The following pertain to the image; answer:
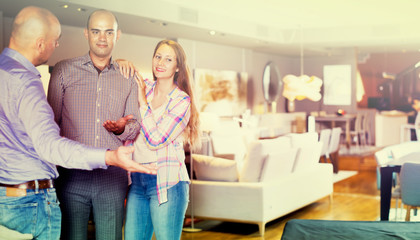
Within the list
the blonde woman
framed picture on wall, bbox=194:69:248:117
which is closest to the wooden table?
framed picture on wall, bbox=194:69:248:117

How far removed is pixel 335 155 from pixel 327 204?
68cm

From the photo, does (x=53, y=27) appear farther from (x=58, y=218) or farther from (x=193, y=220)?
(x=193, y=220)

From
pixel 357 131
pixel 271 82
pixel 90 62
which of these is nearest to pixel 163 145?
pixel 90 62

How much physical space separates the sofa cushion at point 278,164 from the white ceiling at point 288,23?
165 cm

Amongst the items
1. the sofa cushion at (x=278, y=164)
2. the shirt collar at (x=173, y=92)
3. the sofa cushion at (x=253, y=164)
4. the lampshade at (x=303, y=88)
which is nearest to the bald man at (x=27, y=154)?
the shirt collar at (x=173, y=92)

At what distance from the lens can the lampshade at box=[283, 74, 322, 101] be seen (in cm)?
672

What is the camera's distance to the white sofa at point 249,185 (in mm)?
5348

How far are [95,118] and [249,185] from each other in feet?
8.77

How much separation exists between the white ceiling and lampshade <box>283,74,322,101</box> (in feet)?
1.50

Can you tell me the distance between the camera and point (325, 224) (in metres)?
3.25

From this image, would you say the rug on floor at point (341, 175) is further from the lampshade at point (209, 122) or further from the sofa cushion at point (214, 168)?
the sofa cushion at point (214, 168)

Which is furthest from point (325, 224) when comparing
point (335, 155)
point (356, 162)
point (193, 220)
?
point (356, 162)

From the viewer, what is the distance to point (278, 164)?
18.4 ft

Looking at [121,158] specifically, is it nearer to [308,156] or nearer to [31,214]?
[31,214]
